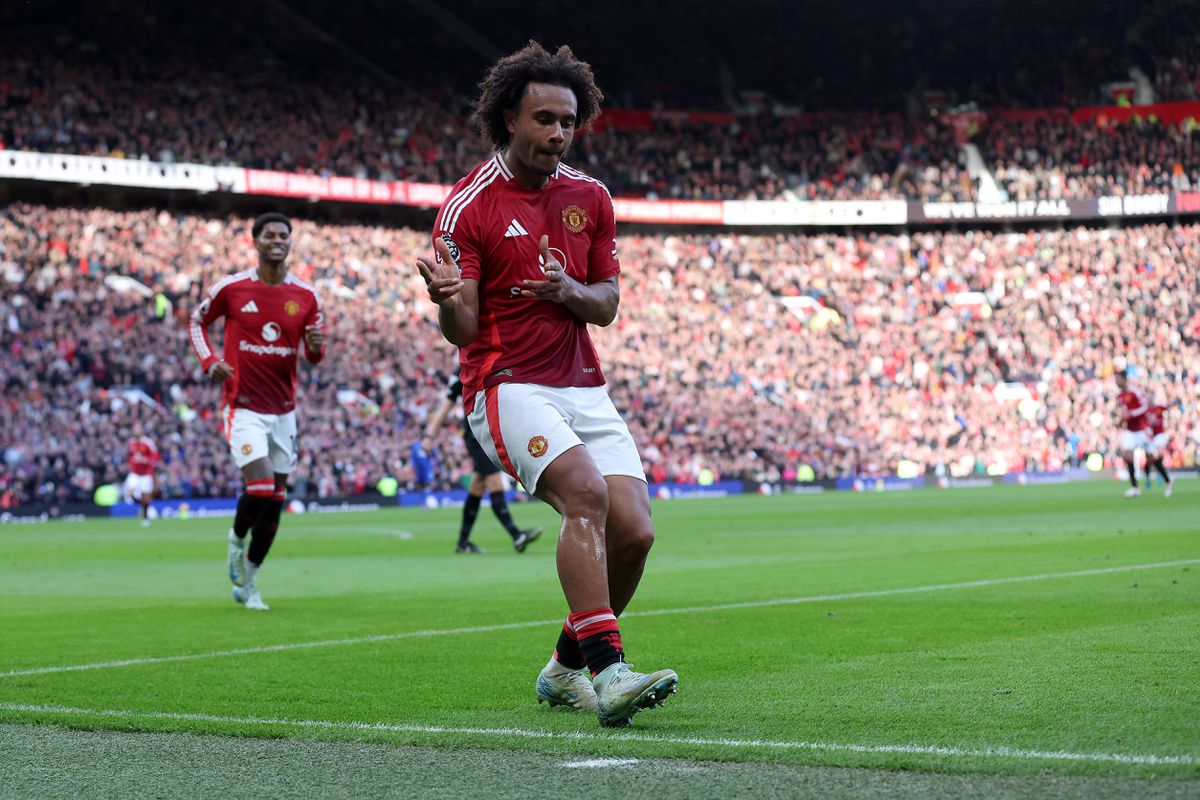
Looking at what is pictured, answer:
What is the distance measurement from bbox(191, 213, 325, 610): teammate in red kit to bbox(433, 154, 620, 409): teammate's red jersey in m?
5.03

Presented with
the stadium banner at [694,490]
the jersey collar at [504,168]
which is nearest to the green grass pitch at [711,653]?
the jersey collar at [504,168]

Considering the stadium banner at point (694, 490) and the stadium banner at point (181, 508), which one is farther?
the stadium banner at point (694, 490)

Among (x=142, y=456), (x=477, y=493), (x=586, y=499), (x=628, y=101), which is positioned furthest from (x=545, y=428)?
(x=628, y=101)

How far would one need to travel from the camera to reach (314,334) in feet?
35.8

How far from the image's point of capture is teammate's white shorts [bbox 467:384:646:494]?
5715 mm

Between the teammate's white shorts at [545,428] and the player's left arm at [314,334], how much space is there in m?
5.07

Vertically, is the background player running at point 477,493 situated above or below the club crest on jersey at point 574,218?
below

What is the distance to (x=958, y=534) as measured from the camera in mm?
18188

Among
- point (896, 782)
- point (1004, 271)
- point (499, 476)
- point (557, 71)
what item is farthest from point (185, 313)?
point (896, 782)

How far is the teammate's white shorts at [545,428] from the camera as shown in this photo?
5715 millimetres

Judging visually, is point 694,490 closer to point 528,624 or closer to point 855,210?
point 855,210

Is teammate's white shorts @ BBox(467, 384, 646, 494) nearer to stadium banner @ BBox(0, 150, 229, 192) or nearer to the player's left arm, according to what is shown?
the player's left arm

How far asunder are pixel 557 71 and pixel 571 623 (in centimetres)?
217

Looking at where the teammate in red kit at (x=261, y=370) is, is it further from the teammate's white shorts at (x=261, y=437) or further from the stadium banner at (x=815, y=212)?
the stadium banner at (x=815, y=212)
